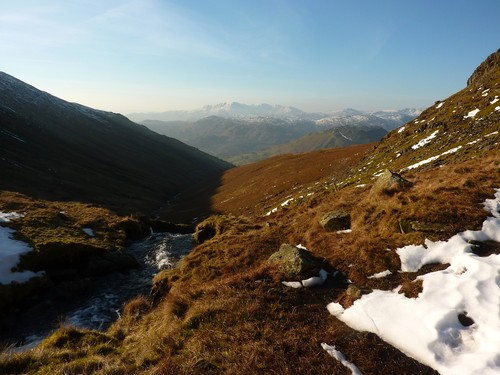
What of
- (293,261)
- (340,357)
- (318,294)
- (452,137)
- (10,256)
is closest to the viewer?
(340,357)

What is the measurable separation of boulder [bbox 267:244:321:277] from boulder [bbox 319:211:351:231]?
339 cm

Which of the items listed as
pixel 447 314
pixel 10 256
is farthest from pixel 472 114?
pixel 10 256

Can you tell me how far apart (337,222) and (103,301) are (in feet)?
62.1

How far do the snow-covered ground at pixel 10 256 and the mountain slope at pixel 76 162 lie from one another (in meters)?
37.2

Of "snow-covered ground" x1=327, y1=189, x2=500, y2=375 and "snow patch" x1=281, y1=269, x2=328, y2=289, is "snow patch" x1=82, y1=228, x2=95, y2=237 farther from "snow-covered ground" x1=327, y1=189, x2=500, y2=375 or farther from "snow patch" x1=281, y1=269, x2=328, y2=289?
"snow-covered ground" x1=327, y1=189, x2=500, y2=375

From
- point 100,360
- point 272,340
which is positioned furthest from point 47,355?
point 272,340

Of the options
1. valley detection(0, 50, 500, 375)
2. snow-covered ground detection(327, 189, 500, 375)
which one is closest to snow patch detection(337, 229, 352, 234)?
valley detection(0, 50, 500, 375)

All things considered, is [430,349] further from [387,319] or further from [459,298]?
[459,298]

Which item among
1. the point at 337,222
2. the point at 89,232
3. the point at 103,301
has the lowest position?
the point at 89,232

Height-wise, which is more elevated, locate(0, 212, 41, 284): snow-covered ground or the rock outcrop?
the rock outcrop

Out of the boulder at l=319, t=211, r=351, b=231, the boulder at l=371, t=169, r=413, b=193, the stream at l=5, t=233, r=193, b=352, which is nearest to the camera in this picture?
the boulder at l=319, t=211, r=351, b=231

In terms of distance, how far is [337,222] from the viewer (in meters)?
18.2

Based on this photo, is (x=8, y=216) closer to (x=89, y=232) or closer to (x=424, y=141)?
(x=89, y=232)

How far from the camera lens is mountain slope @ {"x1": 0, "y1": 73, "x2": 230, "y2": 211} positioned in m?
73.8
